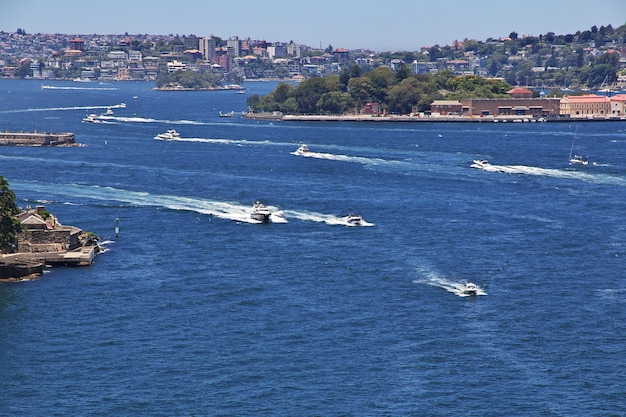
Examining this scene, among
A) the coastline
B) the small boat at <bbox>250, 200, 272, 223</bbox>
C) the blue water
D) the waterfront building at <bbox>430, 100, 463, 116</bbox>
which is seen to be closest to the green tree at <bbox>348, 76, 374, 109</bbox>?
the coastline

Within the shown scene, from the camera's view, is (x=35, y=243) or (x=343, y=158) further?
(x=343, y=158)

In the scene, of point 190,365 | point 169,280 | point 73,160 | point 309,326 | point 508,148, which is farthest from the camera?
point 508,148

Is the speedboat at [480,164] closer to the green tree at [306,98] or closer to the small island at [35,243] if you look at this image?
the small island at [35,243]

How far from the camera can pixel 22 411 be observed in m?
42.9

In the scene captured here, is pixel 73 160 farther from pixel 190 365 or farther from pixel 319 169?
pixel 190 365

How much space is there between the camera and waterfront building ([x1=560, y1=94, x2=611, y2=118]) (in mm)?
196250

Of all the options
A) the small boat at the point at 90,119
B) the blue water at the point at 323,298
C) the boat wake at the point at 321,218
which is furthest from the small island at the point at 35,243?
the small boat at the point at 90,119

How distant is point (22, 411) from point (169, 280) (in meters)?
19.6

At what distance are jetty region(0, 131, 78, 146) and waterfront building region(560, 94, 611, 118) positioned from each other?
9309 cm

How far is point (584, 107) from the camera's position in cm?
19650

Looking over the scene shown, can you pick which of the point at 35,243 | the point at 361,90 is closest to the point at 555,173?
the point at 35,243

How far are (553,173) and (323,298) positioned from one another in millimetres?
56816

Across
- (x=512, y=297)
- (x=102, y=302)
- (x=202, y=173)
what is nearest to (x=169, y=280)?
(x=102, y=302)

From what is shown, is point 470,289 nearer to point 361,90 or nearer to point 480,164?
point 480,164
